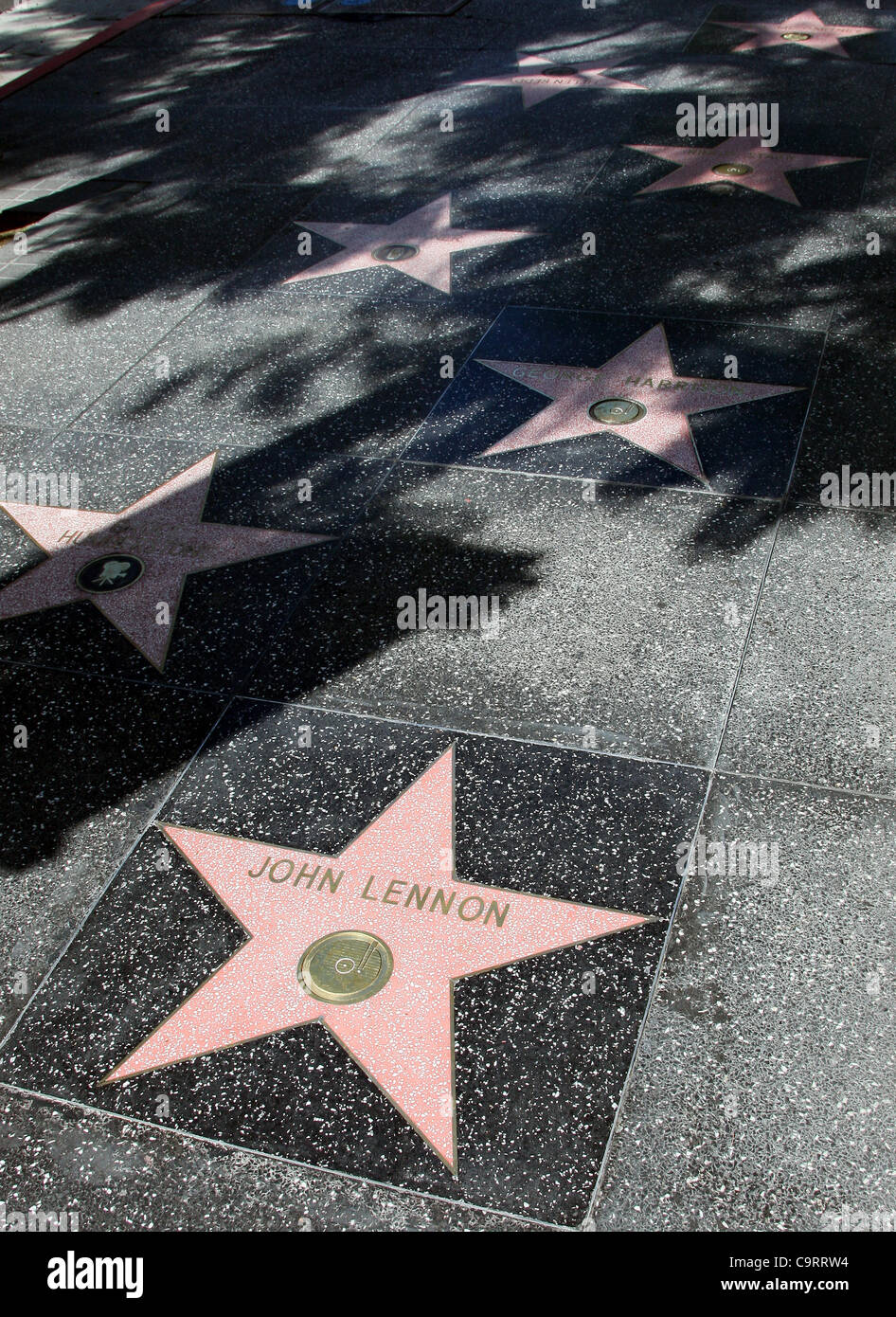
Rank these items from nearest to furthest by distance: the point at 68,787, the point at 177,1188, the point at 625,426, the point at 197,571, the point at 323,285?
the point at 177,1188 < the point at 68,787 < the point at 197,571 < the point at 625,426 < the point at 323,285

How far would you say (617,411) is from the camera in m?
4.64

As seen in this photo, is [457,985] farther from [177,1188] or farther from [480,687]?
[480,687]

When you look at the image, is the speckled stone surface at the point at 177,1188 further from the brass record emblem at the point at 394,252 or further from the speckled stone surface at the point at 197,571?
the brass record emblem at the point at 394,252

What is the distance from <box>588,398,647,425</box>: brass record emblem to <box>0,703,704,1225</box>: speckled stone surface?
1.88 m

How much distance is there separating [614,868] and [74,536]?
2.57 meters

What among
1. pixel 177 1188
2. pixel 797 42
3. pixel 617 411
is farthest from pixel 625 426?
pixel 797 42

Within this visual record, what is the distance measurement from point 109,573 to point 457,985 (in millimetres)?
2216

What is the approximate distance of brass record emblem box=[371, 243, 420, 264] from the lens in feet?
19.7

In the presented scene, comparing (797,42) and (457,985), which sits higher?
(797,42)

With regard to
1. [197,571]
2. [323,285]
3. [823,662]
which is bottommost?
[823,662]

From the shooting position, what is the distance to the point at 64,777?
333 cm

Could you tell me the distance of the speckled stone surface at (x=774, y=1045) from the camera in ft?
7.43

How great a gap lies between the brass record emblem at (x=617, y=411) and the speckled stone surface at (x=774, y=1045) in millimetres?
2111

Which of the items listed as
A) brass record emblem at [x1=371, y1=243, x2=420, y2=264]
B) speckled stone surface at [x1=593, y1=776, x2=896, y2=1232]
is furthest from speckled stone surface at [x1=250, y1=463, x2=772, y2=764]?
brass record emblem at [x1=371, y1=243, x2=420, y2=264]
